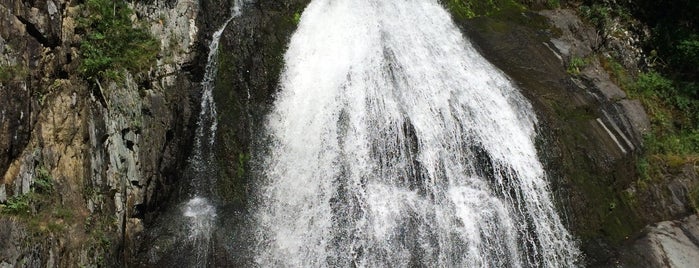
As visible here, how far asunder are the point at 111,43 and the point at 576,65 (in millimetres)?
10629

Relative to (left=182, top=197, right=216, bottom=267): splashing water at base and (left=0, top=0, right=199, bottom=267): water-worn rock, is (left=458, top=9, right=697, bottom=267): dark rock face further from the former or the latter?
(left=0, top=0, right=199, bottom=267): water-worn rock

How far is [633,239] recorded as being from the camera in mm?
9820

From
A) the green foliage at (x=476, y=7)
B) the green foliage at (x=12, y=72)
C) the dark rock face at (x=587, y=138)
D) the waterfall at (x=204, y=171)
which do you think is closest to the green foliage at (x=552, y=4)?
the green foliage at (x=476, y=7)

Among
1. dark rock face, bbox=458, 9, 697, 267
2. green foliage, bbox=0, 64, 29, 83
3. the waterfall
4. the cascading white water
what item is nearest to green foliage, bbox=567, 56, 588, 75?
dark rock face, bbox=458, 9, 697, 267

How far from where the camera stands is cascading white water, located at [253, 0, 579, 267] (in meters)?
8.44

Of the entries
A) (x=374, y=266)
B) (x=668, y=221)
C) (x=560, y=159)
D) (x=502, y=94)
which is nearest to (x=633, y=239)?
(x=668, y=221)

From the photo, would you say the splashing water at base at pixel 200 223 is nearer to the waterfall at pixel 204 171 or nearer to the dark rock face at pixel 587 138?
the waterfall at pixel 204 171

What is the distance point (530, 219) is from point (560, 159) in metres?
1.66

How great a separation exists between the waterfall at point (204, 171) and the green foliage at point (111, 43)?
4.09 feet

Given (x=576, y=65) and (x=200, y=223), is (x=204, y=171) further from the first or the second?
(x=576, y=65)

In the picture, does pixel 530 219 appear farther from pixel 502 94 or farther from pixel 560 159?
pixel 502 94

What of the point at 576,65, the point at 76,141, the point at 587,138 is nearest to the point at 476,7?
the point at 576,65

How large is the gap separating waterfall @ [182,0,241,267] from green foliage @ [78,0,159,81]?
125cm

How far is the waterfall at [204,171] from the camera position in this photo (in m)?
8.44
